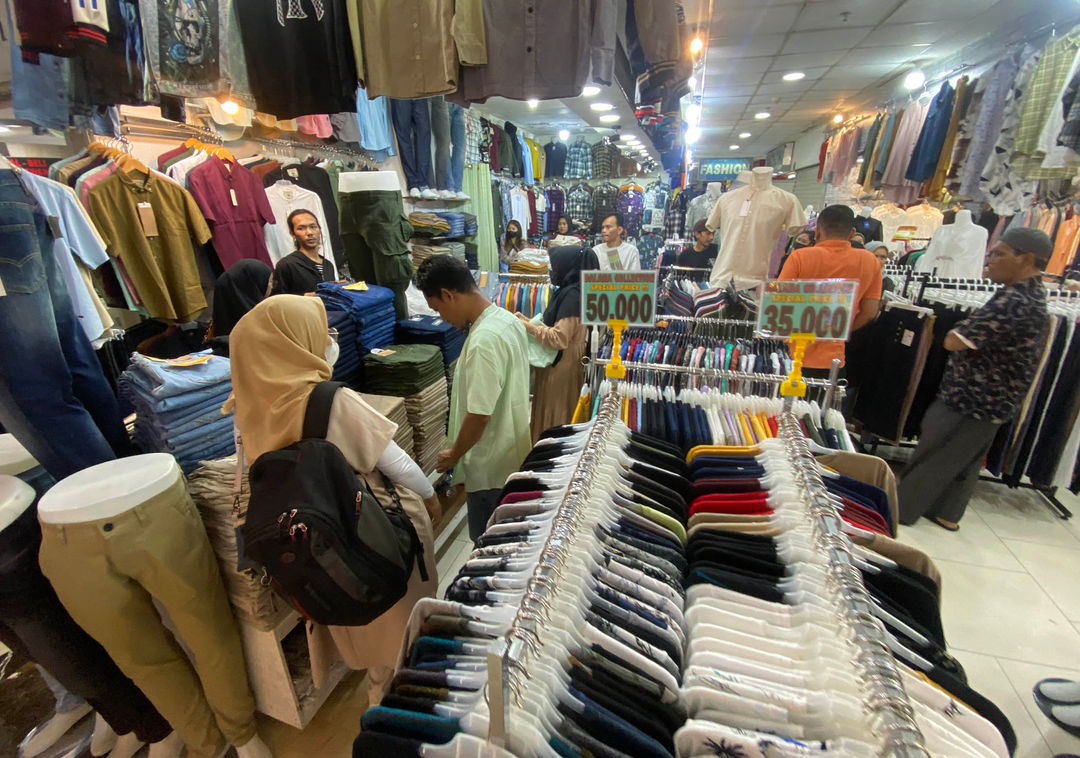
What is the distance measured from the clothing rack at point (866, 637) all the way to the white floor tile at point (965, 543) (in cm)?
237

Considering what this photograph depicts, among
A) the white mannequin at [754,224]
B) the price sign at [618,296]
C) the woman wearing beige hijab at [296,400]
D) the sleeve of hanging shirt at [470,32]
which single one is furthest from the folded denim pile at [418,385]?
the white mannequin at [754,224]

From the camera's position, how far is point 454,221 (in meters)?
5.18

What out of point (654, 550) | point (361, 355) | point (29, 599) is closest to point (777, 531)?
point (654, 550)

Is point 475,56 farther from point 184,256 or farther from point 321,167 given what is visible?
point 321,167

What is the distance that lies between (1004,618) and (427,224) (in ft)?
16.7

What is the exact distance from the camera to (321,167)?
4.06m

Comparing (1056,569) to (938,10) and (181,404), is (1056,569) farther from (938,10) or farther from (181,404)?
(938,10)

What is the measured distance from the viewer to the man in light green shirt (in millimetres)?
1867

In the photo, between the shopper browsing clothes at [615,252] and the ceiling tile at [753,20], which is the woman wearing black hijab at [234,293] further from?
the ceiling tile at [753,20]

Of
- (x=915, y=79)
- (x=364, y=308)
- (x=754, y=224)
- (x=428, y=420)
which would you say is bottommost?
(x=428, y=420)

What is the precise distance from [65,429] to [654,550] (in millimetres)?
2251

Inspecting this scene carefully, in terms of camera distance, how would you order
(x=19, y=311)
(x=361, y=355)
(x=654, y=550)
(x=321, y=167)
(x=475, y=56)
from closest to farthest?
(x=654, y=550) < (x=19, y=311) < (x=475, y=56) < (x=361, y=355) < (x=321, y=167)

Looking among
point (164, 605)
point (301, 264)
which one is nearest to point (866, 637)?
point (164, 605)

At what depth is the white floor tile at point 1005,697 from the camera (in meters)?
1.80
